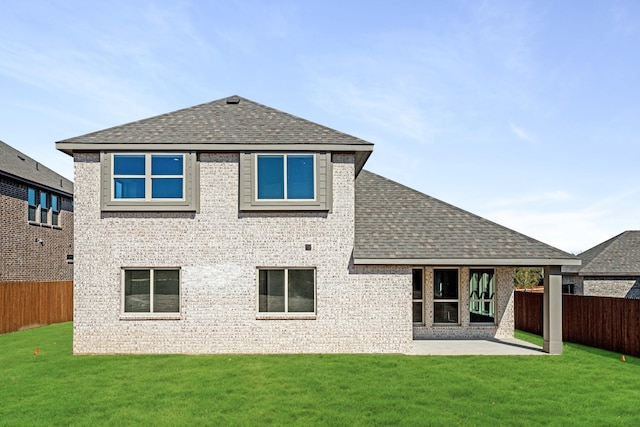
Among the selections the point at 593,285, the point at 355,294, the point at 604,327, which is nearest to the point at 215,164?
the point at 355,294

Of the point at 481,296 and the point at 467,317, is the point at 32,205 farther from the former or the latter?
the point at 481,296

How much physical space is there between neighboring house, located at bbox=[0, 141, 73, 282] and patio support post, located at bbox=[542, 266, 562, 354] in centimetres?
2353

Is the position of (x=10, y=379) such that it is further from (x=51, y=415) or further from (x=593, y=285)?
(x=593, y=285)

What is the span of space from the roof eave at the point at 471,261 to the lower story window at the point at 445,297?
11.4 feet

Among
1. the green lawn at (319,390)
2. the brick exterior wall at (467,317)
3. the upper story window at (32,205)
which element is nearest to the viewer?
the green lawn at (319,390)

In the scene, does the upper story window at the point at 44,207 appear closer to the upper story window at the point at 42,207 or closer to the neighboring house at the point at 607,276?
the upper story window at the point at 42,207

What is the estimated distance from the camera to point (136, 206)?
14.3m

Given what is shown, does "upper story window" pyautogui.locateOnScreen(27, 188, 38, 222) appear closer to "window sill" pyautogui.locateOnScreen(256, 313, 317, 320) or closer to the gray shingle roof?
the gray shingle roof

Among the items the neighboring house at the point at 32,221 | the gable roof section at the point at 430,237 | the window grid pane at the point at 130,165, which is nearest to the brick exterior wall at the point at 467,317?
the gable roof section at the point at 430,237

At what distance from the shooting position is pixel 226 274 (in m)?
14.3

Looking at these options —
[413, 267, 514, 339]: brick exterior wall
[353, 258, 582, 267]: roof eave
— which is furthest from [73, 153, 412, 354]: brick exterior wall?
[413, 267, 514, 339]: brick exterior wall

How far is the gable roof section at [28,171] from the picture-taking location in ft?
81.9

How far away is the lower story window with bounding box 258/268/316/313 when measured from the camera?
14.3m

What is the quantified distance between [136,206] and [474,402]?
10.3 m
